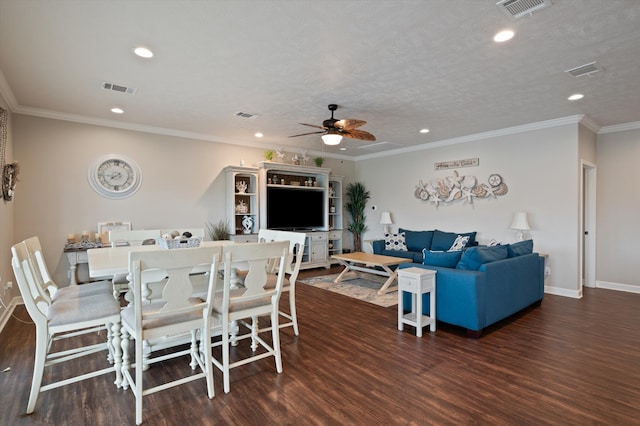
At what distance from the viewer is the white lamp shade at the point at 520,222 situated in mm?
5095

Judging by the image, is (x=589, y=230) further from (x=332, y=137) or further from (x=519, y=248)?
(x=332, y=137)

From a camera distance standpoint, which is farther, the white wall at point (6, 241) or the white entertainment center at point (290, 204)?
the white entertainment center at point (290, 204)

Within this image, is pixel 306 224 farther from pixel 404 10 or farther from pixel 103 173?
pixel 404 10

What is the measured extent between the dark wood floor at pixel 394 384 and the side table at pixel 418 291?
0.41 ft

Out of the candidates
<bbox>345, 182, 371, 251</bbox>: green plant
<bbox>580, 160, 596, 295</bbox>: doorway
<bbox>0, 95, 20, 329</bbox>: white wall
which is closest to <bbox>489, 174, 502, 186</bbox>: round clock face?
<bbox>580, 160, 596, 295</bbox>: doorway

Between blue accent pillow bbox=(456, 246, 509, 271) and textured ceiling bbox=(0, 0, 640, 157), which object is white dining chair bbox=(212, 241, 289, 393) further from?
blue accent pillow bbox=(456, 246, 509, 271)

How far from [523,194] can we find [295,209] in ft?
13.9

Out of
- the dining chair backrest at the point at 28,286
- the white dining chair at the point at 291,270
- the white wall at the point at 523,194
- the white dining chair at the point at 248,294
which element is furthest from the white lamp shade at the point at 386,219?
the dining chair backrest at the point at 28,286

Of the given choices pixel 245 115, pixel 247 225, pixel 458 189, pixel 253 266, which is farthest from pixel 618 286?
pixel 245 115

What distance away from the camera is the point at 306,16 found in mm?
2355

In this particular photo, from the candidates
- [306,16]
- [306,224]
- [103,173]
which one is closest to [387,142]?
[306,224]

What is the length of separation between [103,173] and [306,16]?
4303mm

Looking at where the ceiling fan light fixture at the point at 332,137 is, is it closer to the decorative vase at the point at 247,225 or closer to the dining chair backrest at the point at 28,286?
the decorative vase at the point at 247,225

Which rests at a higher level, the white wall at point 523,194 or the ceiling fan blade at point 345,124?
the ceiling fan blade at point 345,124
